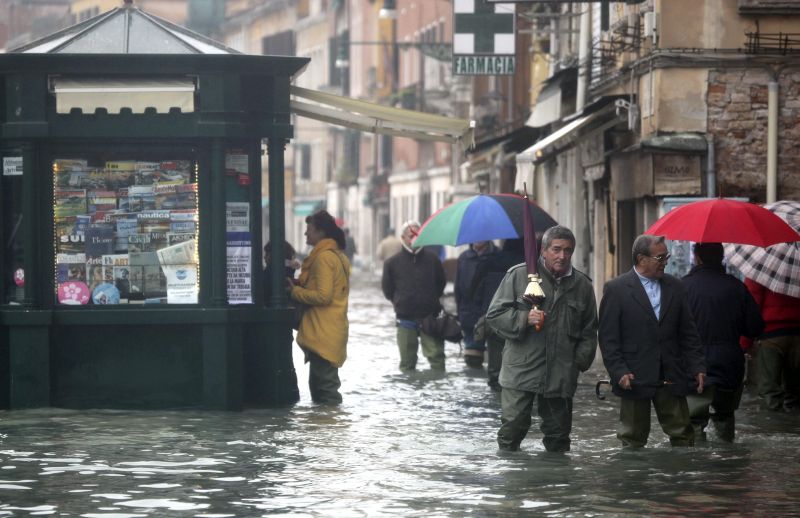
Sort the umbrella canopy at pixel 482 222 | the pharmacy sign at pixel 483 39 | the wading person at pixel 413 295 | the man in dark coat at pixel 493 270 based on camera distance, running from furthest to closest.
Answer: the pharmacy sign at pixel 483 39, the wading person at pixel 413 295, the man in dark coat at pixel 493 270, the umbrella canopy at pixel 482 222

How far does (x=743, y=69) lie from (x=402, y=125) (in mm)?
5463

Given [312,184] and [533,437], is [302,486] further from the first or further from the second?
[312,184]

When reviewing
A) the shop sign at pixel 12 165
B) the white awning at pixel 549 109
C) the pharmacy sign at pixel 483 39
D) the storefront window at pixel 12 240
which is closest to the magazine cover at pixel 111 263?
the storefront window at pixel 12 240

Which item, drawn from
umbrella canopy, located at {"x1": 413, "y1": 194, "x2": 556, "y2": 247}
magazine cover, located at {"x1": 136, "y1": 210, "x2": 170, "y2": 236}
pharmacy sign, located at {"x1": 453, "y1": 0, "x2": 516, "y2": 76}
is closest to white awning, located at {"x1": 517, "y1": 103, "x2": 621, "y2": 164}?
pharmacy sign, located at {"x1": 453, "y1": 0, "x2": 516, "y2": 76}

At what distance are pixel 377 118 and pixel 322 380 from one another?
219 centimetres

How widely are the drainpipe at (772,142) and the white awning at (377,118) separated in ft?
15.0

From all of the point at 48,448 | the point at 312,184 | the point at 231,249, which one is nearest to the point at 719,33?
the point at 231,249

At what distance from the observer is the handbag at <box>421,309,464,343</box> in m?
19.8

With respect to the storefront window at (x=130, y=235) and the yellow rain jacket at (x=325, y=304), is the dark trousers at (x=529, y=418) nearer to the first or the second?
the storefront window at (x=130, y=235)

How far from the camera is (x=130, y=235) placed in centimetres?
1475

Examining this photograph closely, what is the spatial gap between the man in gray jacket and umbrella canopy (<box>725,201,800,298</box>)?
361 centimetres

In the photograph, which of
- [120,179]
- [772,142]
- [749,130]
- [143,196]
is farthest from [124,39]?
[749,130]

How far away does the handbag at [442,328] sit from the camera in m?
19.8

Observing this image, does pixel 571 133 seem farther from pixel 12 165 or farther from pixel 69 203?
pixel 12 165
